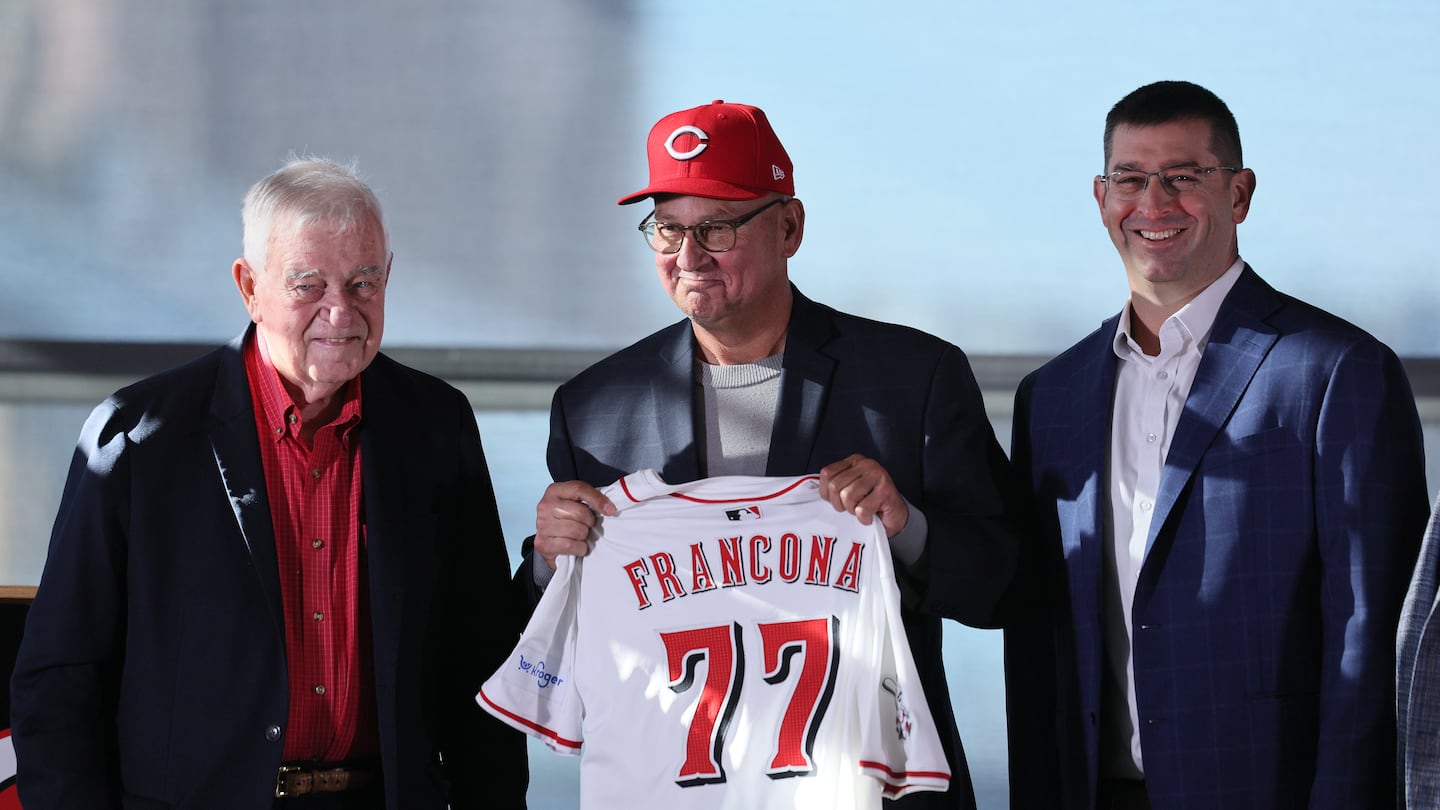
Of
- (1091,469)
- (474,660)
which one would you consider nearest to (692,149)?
(1091,469)

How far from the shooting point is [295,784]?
2.08m

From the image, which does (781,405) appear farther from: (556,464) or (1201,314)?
(1201,314)

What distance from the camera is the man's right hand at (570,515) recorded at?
2180 millimetres

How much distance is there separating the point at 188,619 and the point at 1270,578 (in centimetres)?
163

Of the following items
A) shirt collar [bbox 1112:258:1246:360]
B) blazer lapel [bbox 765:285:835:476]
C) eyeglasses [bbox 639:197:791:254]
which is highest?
eyeglasses [bbox 639:197:791:254]

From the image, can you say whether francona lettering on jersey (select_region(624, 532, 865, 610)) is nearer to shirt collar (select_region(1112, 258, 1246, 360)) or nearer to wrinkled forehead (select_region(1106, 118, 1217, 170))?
shirt collar (select_region(1112, 258, 1246, 360))

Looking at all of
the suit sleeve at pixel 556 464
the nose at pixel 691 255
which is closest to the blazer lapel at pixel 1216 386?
the nose at pixel 691 255

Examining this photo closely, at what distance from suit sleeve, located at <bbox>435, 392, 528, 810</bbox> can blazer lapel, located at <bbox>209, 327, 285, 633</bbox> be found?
12.3 inches

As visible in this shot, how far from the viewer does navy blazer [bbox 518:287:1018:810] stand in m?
2.15

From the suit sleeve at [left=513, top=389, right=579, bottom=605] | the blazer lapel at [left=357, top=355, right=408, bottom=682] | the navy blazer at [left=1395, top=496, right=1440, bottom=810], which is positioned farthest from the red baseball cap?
the navy blazer at [left=1395, top=496, right=1440, bottom=810]

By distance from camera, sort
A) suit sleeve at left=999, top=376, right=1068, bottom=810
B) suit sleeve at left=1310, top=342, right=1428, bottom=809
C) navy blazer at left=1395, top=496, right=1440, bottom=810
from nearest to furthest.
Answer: navy blazer at left=1395, top=496, right=1440, bottom=810
suit sleeve at left=1310, top=342, right=1428, bottom=809
suit sleeve at left=999, top=376, right=1068, bottom=810

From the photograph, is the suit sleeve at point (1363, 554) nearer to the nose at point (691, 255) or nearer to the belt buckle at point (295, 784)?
the nose at point (691, 255)

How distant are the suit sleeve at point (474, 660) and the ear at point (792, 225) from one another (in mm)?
643

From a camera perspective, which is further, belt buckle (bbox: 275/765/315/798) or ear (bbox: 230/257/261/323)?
ear (bbox: 230/257/261/323)
